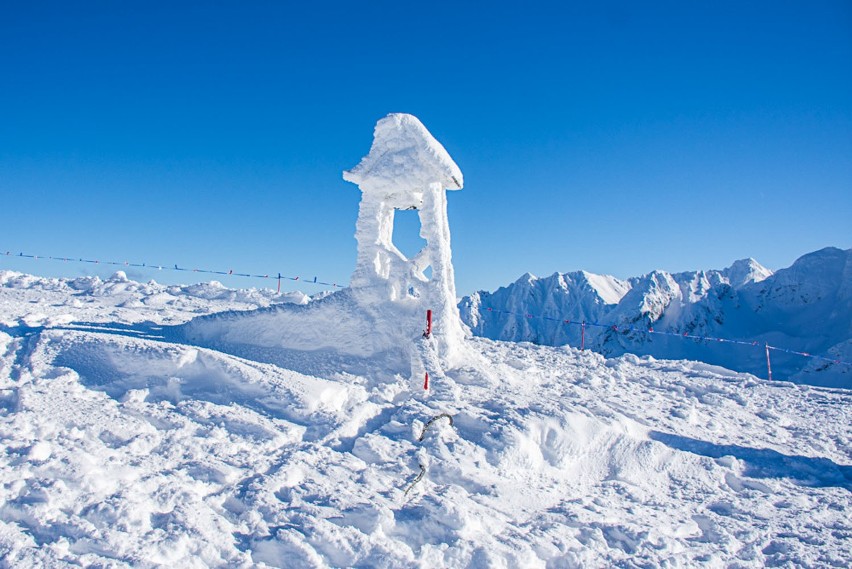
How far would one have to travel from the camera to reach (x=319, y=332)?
423 inches

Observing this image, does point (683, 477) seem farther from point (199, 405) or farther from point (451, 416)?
point (199, 405)

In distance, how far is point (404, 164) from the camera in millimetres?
11219

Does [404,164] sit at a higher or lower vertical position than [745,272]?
lower

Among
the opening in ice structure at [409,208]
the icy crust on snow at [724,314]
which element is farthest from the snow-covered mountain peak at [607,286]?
the opening in ice structure at [409,208]

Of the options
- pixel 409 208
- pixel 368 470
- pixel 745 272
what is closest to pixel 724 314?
pixel 745 272

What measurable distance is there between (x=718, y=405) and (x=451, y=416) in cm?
734

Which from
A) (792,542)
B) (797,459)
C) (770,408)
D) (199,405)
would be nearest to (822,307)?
(770,408)

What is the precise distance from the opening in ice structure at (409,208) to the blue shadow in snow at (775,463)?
4432mm

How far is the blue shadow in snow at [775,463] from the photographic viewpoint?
7707mm

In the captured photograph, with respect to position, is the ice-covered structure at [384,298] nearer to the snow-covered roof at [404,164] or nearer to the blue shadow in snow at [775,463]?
the snow-covered roof at [404,164]

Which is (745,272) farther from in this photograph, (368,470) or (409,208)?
(368,470)

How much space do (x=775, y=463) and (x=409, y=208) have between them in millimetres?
8172

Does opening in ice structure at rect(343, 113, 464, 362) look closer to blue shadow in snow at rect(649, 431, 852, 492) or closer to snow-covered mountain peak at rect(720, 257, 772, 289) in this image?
blue shadow in snow at rect(649, 431, 852, 492)

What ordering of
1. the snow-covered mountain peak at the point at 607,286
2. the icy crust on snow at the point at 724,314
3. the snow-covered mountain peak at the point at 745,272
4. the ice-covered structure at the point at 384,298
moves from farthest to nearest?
the snow-covered mountain peak at the point at 607,286, the snow-covered mountain peak at the point at 745,272, the icy crust on snow at the point at 724,314, the ice-covered structure at the point at 384,298
